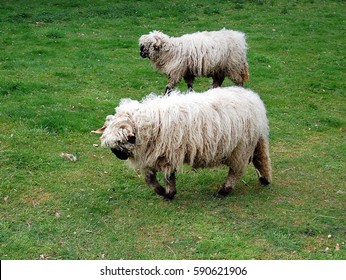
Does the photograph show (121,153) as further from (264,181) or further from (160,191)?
(264,181)

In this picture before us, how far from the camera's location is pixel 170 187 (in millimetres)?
7508

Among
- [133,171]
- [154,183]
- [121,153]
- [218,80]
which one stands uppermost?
[121,153]

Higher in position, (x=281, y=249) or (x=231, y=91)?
(x=231, y=91)

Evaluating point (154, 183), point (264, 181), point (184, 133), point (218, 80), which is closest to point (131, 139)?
point (184, 133)

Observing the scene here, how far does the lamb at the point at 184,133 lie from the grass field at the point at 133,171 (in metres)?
0.53

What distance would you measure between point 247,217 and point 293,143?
10.8ft

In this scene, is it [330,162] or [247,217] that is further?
[330,162]

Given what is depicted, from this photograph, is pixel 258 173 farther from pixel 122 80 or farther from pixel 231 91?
pixel 122 80

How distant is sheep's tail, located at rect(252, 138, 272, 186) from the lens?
8.02 metres

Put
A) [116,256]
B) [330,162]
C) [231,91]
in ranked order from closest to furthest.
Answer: [116,256] < [231,91] < [330,162]

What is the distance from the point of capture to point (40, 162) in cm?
853

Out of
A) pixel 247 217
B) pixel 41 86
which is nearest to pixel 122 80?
pixel 41 86

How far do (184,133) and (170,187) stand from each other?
0.78m

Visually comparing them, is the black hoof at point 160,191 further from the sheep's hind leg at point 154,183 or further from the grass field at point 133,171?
the grass field at point 133,171
